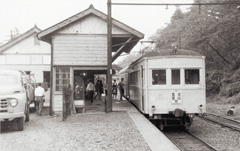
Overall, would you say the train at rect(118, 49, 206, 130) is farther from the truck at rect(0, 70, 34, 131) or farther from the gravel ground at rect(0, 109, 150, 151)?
the truck at rect(0, 70, 34, 131)

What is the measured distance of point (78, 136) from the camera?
8.82 meters

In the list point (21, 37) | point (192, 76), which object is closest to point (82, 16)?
point (192, 76)

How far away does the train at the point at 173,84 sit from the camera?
1098cm

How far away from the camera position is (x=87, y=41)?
50.4 feet

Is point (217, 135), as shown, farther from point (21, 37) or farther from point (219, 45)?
point (21, 37)

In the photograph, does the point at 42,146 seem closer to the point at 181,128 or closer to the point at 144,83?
the point at 144,83

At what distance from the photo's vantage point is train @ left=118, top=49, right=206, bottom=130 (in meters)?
11.0

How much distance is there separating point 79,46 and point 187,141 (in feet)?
25.7

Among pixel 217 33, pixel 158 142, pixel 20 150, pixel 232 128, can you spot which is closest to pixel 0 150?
pixel 20 150

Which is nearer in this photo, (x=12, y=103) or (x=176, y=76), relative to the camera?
(x=12, y=103)

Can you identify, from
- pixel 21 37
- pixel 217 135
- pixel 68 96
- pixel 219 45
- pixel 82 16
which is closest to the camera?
pixel 217 135

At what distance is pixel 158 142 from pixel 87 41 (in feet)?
29.0

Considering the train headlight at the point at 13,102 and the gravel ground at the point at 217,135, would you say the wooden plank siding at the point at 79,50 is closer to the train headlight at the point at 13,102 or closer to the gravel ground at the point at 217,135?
the train headlight at the point at 13,102

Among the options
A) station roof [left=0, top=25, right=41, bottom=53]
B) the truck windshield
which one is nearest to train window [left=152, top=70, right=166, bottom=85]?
the truck windshield
